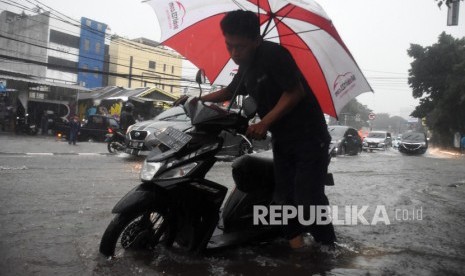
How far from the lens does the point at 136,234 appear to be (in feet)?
9.24

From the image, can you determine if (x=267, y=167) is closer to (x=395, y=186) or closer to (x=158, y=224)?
(x=158, y=224)

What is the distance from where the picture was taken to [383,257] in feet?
10.6

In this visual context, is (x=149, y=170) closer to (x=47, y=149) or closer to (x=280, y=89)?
(x=280, y=89)

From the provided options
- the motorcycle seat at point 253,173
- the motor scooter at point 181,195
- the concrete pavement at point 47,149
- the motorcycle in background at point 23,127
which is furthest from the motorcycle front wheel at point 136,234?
the motorcycle in background at point 23,127

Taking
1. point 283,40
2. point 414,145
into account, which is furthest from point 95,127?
point 414,145

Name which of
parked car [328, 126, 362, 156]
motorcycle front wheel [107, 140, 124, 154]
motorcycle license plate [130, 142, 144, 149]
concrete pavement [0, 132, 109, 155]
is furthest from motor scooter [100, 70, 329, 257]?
parked car [328, 126, 362, 156]

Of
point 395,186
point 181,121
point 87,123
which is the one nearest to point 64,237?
point 395,186

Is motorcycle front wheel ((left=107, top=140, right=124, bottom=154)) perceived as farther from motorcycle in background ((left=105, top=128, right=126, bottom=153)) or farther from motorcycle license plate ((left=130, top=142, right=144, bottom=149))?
motorcycle license plate ((left=130, top=142, right=144, bottom=149))

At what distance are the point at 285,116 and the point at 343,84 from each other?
755 mm

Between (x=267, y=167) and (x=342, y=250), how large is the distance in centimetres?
96

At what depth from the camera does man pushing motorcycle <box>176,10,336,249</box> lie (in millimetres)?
2836

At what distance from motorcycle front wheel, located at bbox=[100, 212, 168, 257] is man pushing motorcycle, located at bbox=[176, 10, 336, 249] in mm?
938

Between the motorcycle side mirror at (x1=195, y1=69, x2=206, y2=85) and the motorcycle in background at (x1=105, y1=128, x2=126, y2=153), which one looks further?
the motorcycle in background at (x1=105, y1=128, x2=126, y2=153)

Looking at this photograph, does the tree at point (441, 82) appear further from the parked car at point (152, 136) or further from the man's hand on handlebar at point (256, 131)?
the man's hand on handlebar at point (256, 131)
